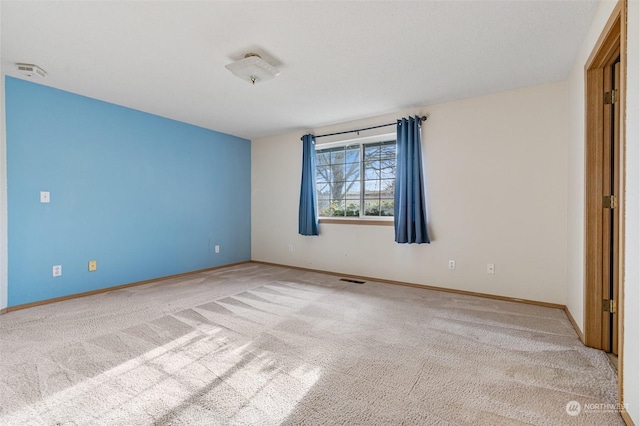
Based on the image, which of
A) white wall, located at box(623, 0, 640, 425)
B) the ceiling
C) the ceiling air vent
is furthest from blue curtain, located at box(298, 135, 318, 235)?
white wall, located at box(623, 0, 640, 425)

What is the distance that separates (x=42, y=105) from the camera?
3.11 meters

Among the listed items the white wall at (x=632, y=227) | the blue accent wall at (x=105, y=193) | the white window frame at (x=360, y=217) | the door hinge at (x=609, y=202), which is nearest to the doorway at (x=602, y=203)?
the door hinge at (x=609, y=202)

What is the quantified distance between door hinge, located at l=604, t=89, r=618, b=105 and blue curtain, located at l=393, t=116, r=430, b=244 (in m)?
1.79

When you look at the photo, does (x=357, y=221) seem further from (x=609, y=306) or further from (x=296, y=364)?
(x=609, y=306)

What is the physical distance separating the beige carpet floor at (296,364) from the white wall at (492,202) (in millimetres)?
448

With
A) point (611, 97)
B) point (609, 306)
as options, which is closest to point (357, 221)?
point (609, 306)

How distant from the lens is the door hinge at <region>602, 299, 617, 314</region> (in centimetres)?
207

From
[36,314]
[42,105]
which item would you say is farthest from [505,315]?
[42,105]

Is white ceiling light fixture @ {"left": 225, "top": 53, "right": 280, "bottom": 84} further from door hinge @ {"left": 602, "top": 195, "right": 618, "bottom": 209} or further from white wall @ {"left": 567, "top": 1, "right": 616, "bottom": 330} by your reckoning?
door hinge @ {"left": 602, "top": 195, "right": 618, "bottom": 209}

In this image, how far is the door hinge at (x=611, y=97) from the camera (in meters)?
2.07

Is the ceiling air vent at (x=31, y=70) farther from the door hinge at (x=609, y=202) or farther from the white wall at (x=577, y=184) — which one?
the door hinge at (x=609, y=202)

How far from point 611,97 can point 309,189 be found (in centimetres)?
341

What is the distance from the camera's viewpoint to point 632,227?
4.55 ft

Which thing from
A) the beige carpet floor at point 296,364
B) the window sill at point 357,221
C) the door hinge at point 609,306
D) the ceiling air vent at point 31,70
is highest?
the ceiling air vent at point 31,70
